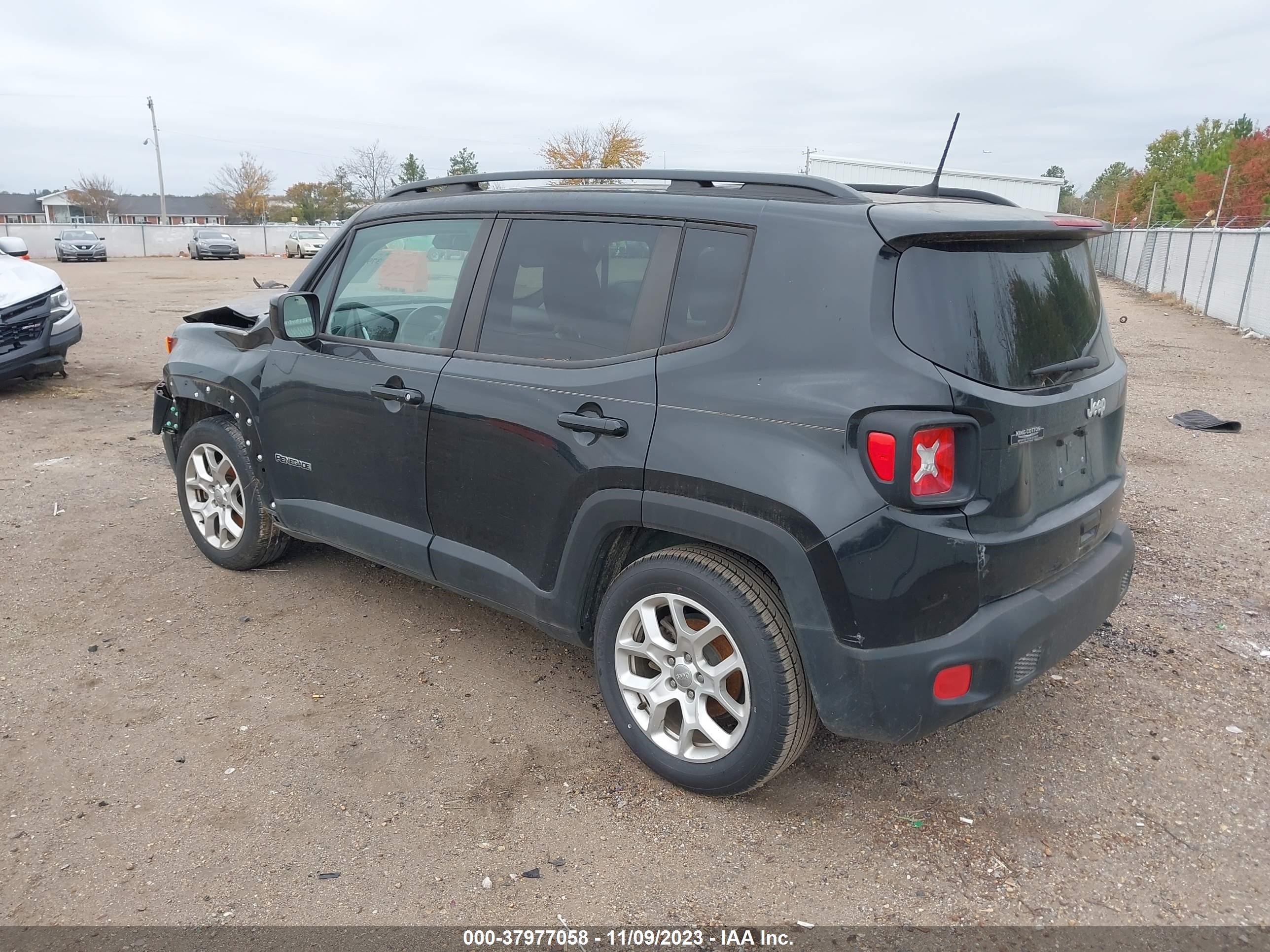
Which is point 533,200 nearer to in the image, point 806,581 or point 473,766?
point 806,581

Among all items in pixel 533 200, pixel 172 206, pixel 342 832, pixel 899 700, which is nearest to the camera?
pixel 899 700

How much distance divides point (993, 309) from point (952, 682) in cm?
107

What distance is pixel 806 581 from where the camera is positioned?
8.54 ft

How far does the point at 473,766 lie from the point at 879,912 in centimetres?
140

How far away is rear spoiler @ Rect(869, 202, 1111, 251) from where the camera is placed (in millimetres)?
2604

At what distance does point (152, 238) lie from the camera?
44594mm

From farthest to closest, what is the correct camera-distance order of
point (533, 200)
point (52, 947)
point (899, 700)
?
1. point (533, 200)
2. point (899, 700)
3. point (52, 947)

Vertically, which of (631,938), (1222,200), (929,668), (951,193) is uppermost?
(1222,200)

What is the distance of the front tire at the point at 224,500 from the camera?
4.55m

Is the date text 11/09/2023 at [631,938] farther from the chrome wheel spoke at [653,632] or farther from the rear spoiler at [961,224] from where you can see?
the rear spoiler at [961,224]

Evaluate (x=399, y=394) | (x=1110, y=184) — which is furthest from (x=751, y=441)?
(x=1110, y=184)

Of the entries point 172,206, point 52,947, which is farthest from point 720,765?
point 172,206

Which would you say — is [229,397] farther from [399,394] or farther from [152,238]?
[152,238]

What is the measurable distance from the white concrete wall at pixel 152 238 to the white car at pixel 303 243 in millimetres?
1997
